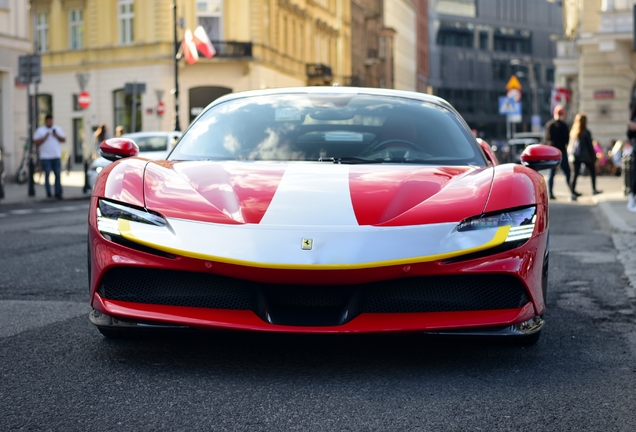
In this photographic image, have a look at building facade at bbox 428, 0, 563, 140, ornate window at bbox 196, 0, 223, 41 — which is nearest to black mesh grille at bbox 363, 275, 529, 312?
ornate window at bbox 196, 0, 223, 41

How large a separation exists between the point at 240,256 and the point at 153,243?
369mm

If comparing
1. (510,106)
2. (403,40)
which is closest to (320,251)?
(510,106)

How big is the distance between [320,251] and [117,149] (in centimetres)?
183

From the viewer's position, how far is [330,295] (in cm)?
429

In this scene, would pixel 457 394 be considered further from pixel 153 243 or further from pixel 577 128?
pixel 577 128

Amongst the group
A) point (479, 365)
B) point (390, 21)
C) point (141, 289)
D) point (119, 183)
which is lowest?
point (479, 365)

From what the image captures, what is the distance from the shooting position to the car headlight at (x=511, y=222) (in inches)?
174

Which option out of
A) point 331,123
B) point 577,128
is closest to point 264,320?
point 331,123

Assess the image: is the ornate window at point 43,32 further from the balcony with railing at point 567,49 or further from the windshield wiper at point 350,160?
the windshield wiper at point 350,160

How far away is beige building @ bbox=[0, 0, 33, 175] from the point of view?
30.0 m

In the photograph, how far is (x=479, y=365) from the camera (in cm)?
456

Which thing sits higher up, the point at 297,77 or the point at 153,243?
the point at 297,77

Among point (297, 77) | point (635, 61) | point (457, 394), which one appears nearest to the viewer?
point (457, 394)

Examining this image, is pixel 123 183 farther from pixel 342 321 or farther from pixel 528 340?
pixel 528 340
